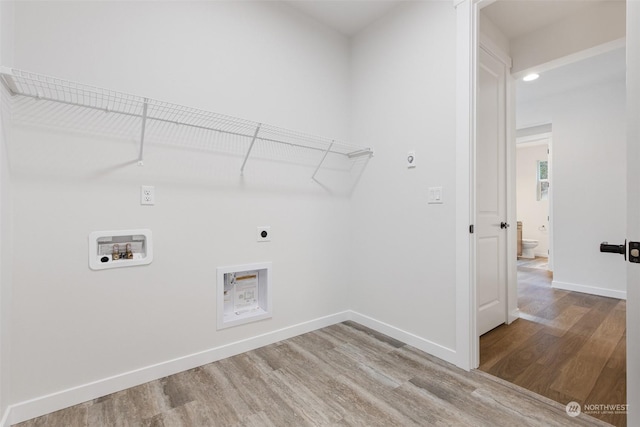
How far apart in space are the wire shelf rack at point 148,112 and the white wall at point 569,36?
1.74m

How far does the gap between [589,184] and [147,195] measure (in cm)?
472

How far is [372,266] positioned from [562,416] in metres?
1.42

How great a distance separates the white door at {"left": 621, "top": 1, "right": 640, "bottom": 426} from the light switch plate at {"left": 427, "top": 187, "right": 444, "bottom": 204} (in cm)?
98

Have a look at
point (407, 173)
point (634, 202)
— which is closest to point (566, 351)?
point (634, 202)

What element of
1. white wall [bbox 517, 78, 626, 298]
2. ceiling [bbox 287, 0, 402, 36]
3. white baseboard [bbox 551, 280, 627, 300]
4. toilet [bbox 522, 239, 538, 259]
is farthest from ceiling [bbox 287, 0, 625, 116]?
toilet [bbox 522, 239, 538, 259]

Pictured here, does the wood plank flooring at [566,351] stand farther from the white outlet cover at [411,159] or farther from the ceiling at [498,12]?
the ceiling at [498,12]

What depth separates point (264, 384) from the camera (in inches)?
68.2

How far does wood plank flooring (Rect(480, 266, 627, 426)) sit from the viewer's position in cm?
168

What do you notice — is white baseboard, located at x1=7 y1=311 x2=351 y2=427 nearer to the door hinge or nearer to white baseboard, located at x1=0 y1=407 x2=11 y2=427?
white baseboard, located at x1=0 y1=407 x2=11 y2=427

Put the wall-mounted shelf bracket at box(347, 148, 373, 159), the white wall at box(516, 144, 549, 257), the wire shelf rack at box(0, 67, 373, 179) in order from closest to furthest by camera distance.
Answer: the wire shelf rack at box(0, 67, 373, 179) → the wall-mounted shelf bracket at box(347, 148, 373, 159) → the white wall at box(516, 144, 549, 257)

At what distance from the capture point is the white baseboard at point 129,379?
1431 mm

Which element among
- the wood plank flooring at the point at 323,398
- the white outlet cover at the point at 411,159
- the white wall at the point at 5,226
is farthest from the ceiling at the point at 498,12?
the wood plank flooring at the point at 323,398

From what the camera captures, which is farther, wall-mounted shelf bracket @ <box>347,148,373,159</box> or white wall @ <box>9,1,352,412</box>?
wall-mounted shelf bracket @ <box>347,148,373,159</box>

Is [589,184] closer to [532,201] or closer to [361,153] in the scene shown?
[361,153]
